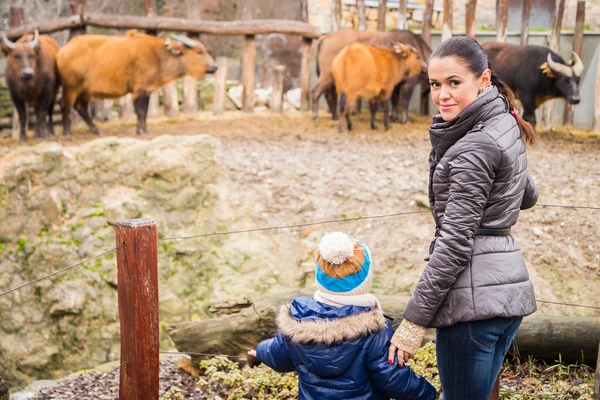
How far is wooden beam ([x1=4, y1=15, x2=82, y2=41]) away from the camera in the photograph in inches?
374

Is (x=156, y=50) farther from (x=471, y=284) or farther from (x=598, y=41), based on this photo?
(x=471, y=284)

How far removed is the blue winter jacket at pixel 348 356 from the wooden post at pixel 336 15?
880cm

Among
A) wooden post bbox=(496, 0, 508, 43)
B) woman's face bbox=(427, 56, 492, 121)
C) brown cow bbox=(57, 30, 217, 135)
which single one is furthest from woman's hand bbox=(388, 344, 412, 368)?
wooden post bbox=(496, 0, 508, 43)

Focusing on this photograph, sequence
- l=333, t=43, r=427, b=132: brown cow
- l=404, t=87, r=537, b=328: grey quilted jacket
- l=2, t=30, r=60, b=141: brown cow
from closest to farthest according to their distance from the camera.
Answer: l=404, t=87, r=537, b=328: grey quilted jacket → l=2, t=30, r=60, b=141: brown cow → l=333, t=43, r=427, b=132: brown cow

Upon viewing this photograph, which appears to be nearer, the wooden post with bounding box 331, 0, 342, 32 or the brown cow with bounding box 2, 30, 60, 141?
the brown cow with bounding box 2, 30, 60, 141

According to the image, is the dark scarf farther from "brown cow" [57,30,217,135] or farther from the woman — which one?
"brown cow" [57,30,217,135]

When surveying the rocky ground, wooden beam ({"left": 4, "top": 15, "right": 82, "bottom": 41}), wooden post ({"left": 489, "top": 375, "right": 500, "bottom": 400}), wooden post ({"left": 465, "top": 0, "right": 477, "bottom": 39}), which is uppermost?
wooden post ({"left": 465, "top": 0, "right": 477, "bottom": 39})

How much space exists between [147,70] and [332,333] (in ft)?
22.7

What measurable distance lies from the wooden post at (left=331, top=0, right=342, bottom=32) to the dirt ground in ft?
7.22

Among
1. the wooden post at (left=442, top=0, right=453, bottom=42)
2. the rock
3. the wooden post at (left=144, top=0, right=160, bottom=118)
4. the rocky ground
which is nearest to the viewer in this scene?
the rocky ground

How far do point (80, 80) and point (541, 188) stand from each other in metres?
5.59

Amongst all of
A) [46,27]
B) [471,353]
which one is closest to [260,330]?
[471,353]

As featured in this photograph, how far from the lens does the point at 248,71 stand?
10.7m

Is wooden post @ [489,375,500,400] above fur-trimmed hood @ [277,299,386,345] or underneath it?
underneath
